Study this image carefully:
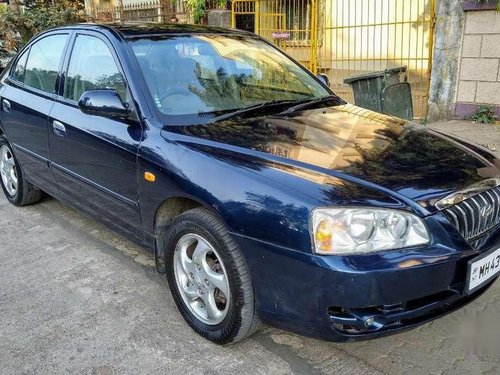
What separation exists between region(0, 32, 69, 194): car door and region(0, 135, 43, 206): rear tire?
19 cm

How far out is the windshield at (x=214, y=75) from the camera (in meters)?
3.23

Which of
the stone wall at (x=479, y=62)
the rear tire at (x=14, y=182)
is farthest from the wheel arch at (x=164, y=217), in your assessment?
the stone wall at (x=479, y=62)

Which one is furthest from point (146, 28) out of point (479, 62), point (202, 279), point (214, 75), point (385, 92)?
point (479, 62)

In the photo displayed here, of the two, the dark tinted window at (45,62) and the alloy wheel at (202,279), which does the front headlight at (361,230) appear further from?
the dark tinted window at (45,62)

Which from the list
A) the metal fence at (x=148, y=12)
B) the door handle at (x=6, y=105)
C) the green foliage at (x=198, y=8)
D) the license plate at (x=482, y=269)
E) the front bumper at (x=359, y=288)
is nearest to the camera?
the front bumper at (x=359, y=288)

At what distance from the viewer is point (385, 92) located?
23.3ft

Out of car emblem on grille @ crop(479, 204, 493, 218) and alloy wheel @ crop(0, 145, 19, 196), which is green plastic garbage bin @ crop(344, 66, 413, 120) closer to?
alloy wheel @ crop(0, 145, 19, 196)

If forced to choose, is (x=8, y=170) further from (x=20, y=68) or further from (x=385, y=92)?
A: (x=385, y=92)

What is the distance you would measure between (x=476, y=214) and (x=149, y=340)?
1.84 metres

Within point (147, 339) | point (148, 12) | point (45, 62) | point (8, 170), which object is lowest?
point (147, 339)

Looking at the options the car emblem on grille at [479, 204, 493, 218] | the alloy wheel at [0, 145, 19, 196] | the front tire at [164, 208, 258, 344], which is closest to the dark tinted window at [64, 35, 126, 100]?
the front tire at [164, 208, 258, 344]

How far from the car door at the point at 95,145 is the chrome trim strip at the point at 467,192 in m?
1.73

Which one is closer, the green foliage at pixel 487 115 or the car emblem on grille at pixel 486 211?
the car emblem on grille at pixel 486 211

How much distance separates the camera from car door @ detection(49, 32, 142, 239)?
3.19 metres
